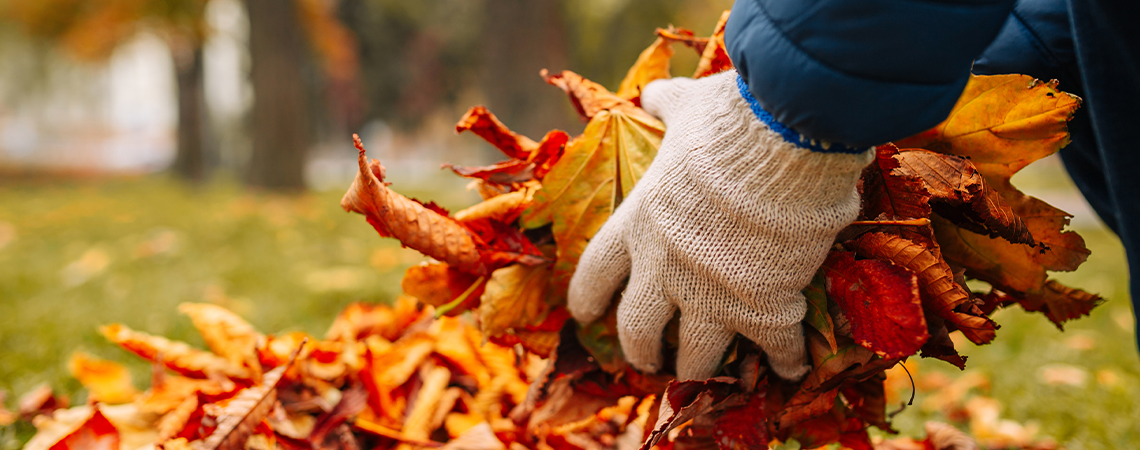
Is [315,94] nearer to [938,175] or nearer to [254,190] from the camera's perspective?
[254,190]

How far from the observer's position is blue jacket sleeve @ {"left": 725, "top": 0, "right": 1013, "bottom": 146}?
1.90 ft

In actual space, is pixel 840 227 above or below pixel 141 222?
above

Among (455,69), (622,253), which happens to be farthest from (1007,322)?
(455,69)

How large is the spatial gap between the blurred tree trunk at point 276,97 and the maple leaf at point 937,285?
7.13 meters

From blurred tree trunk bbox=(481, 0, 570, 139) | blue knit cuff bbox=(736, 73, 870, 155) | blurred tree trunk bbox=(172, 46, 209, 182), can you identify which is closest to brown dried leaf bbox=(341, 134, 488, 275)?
blue knit cuff bbox=(736, 73, 870, 155)

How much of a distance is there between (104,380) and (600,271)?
124 centimetres

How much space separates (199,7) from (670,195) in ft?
35.3

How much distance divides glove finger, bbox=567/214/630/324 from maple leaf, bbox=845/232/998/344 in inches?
13.8

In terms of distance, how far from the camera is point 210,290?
255cm

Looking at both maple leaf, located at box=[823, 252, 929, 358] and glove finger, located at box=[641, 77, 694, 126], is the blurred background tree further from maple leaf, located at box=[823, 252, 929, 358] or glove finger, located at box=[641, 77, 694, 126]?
maple leaf, located at box=[823, 252, 929, 358]

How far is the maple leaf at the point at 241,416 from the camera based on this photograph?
976 millimetres

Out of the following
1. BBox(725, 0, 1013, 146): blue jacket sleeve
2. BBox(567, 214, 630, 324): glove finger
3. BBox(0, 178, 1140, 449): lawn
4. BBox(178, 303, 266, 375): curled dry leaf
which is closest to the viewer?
BBox(725, 0, 1013, 146): blue jacket sleeve

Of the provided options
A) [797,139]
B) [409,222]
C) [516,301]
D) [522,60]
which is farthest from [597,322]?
[522,60]

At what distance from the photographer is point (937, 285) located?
77 cm
